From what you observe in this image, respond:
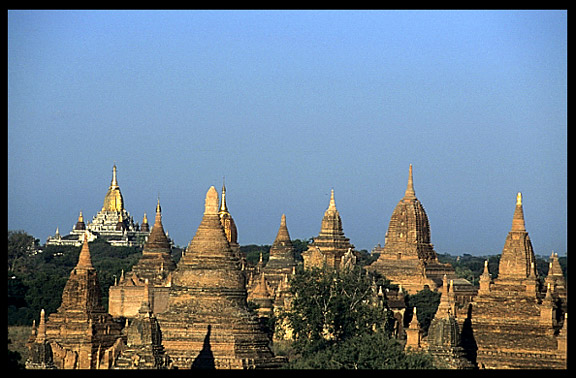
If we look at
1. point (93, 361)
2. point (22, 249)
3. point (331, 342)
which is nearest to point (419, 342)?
point (331, 342)

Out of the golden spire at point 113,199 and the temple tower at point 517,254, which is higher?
the golden spire at point 113,199

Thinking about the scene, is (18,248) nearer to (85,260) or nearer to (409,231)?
(409,231)

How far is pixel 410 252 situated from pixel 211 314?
99.8ft

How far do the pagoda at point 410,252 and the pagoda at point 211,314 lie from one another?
1060 inches

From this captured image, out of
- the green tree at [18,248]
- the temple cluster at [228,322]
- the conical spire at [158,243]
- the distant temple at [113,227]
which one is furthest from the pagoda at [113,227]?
the temple cluster at [228,322]

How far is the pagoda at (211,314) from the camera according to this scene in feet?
138

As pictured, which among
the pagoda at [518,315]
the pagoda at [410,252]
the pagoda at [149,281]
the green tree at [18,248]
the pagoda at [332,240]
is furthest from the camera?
the green tree at [18,248]

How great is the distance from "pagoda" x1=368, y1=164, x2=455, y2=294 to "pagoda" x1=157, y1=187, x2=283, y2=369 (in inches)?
1060

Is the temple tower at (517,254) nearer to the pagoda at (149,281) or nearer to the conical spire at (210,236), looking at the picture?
the conical spire at (210,236)

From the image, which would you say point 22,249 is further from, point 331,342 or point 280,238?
point 331,342

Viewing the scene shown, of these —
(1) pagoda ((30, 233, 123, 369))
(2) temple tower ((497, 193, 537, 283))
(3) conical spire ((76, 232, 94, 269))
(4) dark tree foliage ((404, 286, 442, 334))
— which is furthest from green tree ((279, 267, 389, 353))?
(4) dark tree foliage ((404, 286, 442, 334))

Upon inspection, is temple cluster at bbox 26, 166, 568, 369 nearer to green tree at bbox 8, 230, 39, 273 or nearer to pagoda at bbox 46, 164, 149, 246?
green tree at bbox 8, 230, 39, 273
